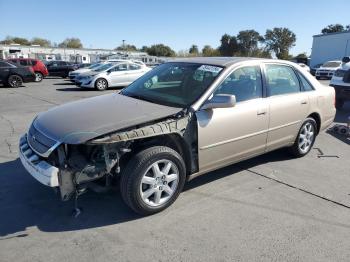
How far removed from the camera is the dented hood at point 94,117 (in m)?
3.18

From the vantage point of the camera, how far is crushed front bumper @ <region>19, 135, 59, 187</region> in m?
3.04

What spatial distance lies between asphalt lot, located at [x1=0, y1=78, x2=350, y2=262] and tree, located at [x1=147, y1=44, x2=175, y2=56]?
318 ft

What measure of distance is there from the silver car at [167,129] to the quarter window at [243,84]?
0.01m

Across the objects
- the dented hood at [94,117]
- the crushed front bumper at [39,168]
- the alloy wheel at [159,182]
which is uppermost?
the dented hood at [94,117]

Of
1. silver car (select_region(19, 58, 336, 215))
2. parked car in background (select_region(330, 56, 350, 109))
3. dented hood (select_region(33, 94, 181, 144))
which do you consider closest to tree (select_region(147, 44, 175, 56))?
parked car in background (select_region(330, 56, 350, 109))

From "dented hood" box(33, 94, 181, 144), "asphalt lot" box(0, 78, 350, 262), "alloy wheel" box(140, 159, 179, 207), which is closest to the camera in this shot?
"asphalt lot" box(0, 78, 350, 262)

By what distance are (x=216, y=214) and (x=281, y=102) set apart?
1987 millimetres

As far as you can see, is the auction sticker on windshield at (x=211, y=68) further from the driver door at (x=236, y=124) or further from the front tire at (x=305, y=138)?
the front tire at (x=305, y=138)

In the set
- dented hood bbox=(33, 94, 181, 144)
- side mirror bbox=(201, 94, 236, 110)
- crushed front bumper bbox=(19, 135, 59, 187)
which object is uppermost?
side mirror bbox=(201, 94, 236, 110)

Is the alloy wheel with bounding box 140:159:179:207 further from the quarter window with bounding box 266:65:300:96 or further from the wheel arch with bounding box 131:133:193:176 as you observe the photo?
the quarter window with bounding box 266:65:300:96

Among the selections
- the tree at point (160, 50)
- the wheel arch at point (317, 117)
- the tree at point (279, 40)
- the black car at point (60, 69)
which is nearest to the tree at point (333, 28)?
the tree at point (279, 40)

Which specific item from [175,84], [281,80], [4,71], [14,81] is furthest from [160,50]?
[175,84]

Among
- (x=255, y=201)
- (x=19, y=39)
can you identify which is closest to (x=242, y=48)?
(x=19, y=39)

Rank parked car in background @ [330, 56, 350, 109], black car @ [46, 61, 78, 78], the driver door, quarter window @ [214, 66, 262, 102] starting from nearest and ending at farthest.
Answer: the driver door, quarter window @ [214, 66, 262, 102], parked car in background @ [330, 56, 350, 109], black car @ [46, 61, 78, 78]
